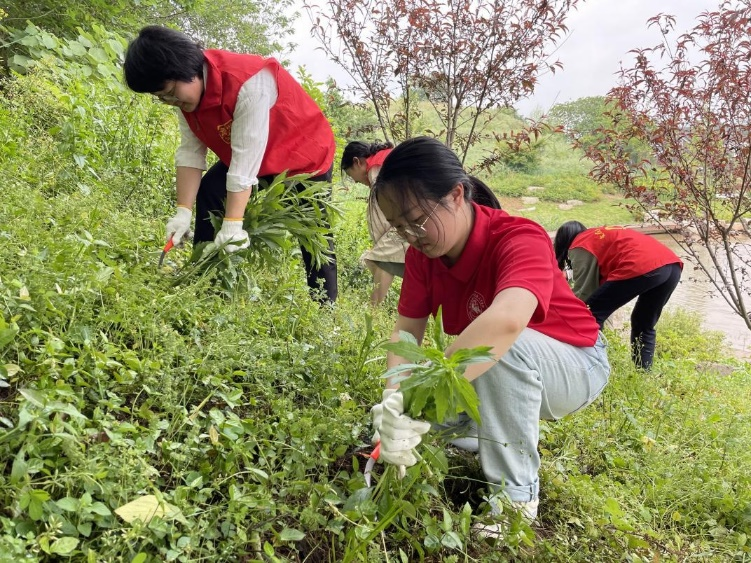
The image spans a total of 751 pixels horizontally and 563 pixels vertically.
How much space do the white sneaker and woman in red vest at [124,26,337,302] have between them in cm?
116

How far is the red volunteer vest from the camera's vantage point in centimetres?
227

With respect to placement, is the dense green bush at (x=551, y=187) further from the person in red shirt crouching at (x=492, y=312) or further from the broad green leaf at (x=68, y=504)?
the broad green leaf at (x=68, y=504)

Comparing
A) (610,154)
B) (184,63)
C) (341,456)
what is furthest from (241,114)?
(610,154)

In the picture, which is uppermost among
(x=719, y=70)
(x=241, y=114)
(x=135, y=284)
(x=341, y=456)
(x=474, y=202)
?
(x=719, y=70)

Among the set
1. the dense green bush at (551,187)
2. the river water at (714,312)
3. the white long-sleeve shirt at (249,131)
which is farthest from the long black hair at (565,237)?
the dense green bush at (551,187)

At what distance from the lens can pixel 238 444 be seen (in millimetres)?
1438

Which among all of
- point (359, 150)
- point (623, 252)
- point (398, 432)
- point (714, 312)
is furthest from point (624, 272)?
point (714, 312)

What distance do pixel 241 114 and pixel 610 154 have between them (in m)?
2.73

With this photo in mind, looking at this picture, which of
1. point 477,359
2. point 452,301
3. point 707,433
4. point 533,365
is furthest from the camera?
point 707,433

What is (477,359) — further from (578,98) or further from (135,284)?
(578,98)

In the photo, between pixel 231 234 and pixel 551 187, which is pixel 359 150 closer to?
pixel 231 234

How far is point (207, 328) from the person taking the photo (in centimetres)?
203

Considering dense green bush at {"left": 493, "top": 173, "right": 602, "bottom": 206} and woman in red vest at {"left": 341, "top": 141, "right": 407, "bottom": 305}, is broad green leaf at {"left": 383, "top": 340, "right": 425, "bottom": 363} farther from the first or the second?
dense green bush at {"left": 493, "top": 173, "right": 602, "bottom": 206}

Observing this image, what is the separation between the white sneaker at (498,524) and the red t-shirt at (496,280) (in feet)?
1.68
